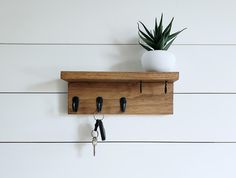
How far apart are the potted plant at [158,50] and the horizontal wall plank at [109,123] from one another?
0.16 m

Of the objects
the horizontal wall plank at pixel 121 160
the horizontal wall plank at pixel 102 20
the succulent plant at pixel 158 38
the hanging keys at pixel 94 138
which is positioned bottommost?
the horizontal wall plank at pixel 121 160

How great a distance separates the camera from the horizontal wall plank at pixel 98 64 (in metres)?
0.94

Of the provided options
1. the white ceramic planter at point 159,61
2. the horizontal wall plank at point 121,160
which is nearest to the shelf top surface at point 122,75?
the white ceramic planter at point 159,61

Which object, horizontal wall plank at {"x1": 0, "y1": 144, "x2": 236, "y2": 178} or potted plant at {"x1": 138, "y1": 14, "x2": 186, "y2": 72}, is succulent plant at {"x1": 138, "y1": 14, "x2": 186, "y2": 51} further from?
horizontal wall plank at {"x1": 0, "y1": 144, "x2": 236, "y2": 178}

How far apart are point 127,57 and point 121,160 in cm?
36

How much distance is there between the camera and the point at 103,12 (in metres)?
0.96

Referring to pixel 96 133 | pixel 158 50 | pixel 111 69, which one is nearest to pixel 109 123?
pixel 96 133

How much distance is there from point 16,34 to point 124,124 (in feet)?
1.61

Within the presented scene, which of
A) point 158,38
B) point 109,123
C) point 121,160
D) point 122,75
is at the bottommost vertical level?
point 121,160

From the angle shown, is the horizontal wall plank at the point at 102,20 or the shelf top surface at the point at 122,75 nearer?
the shelf top surface at the point at 122,75

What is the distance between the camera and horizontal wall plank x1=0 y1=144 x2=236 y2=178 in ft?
3.01

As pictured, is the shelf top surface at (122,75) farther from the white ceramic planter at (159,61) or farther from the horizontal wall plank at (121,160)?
the horizontal wall plank at (121,160)

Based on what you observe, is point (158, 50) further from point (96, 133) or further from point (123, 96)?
point (96, 133)

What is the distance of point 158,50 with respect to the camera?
86 cm
